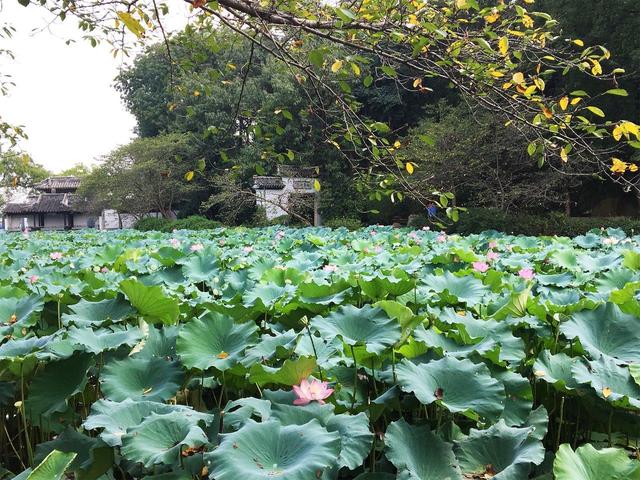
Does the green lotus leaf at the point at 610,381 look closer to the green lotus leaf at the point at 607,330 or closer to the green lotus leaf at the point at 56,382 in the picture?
the green lotus leaf at the point at 607,330

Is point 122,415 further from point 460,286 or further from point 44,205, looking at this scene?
point 44,205

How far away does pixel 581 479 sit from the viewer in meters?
0.70

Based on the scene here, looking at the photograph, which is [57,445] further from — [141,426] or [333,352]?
[333,352]

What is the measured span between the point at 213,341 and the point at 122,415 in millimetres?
252

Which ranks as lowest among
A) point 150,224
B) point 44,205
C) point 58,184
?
point 44,205

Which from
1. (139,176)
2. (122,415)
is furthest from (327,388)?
(139,176)

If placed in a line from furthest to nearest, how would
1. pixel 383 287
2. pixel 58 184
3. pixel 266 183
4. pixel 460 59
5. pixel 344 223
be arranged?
1. pixel 58 184
2. pixel 266 183
3. pixel 344 223
4. pixel 460 59
5. pixel 383 287

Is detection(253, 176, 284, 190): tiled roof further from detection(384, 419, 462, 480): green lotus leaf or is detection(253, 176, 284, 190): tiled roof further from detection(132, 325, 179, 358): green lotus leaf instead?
detection(384, 419, 462, 480): green lotus leaf

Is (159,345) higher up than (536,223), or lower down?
higher up

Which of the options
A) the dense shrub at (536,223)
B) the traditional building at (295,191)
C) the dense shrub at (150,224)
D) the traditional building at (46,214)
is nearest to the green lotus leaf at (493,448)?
the dense shrub at (536,223)

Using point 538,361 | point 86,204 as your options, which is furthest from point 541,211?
point 86,204

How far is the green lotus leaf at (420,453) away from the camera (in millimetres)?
791

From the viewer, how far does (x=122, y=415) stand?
2.89 feet

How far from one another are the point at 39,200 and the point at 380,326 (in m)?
46.4
